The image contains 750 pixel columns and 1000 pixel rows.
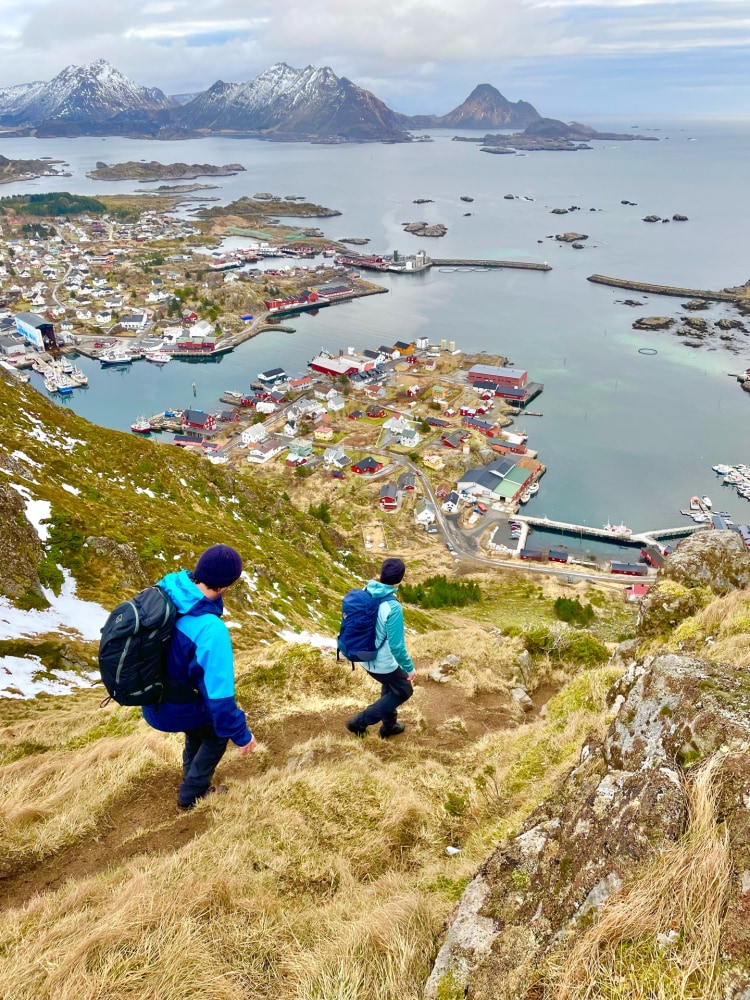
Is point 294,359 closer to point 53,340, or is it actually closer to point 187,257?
point 53,340

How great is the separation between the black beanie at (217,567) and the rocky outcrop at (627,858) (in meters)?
1.93

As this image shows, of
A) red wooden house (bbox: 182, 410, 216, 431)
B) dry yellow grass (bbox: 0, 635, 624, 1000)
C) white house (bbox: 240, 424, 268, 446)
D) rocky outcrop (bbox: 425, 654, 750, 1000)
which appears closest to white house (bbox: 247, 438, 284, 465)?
white house (bbox: 240, 424, 268, 446)

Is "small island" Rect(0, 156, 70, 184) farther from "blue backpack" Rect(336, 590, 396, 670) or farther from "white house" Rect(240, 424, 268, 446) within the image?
"blue backpack" Rect(336, 590, 396, 670)

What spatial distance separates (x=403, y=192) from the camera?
153 m

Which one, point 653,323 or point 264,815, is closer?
point 264,815

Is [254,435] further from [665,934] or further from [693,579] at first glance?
[665,934]

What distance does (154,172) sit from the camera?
17838 cm

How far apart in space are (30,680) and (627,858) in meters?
6.14

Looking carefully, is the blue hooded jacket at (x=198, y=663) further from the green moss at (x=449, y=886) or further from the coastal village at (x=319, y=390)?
the coastal village at (x=319, y=390)

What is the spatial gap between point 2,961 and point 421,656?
6723mm

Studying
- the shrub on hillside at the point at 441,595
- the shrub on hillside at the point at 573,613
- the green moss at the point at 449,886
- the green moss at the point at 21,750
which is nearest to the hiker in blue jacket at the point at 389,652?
the green moss at the point at 449,886

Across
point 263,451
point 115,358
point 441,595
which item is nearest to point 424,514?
point 441,595

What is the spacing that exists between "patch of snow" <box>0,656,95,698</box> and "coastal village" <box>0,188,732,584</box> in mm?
24384

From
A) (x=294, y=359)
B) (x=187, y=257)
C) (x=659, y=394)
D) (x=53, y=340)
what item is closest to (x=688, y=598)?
(x=659, y=394)
